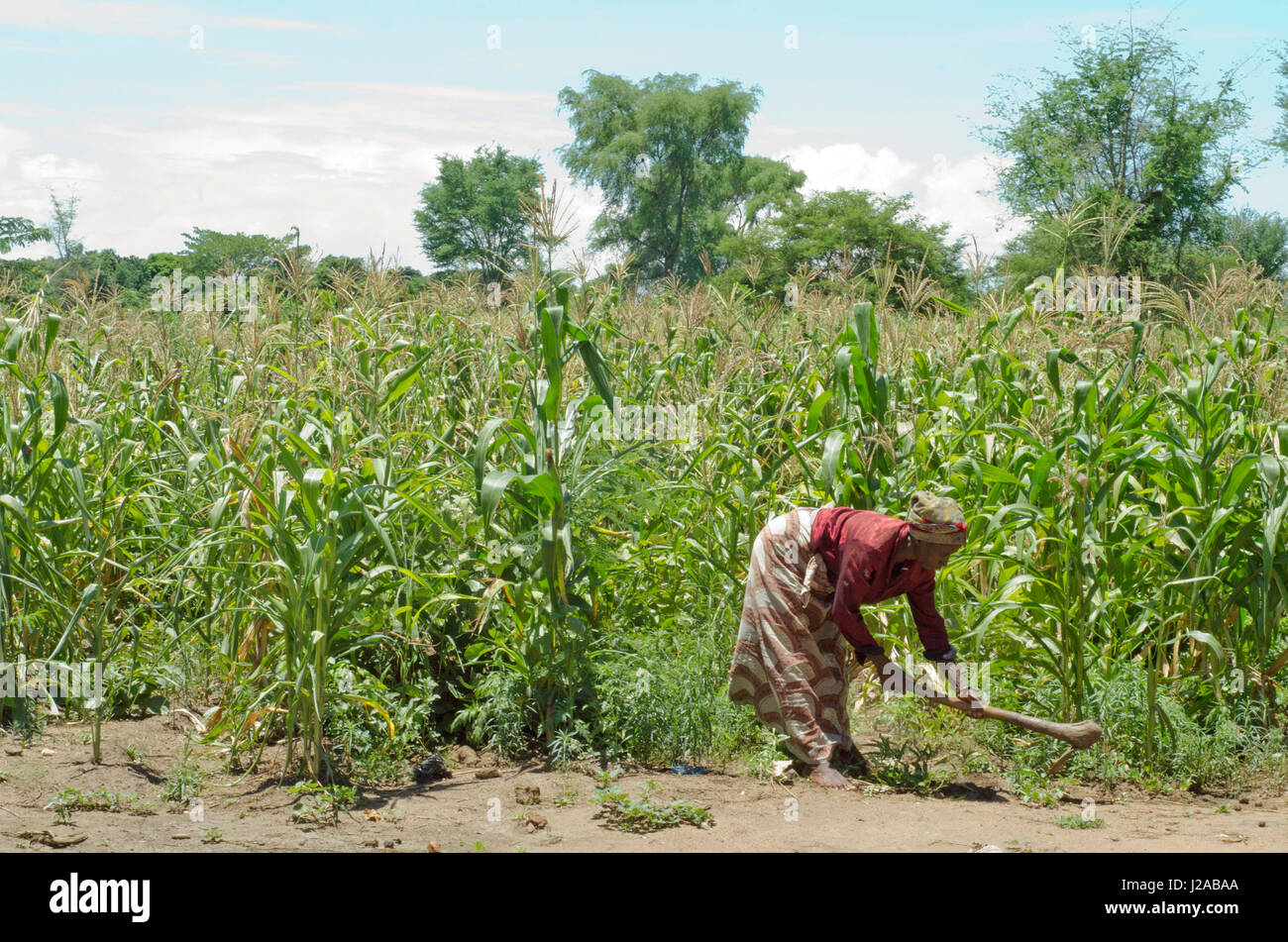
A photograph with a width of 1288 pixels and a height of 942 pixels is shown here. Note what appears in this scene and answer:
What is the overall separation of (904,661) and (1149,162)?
2686 cm

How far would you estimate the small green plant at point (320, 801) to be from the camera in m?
3.90

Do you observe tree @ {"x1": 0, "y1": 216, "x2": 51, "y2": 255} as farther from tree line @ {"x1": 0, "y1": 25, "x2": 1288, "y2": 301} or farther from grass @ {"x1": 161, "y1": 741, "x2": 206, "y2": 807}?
grass @ {"x1": 161, "y1": 741, "x2": 206, "y2": 807}

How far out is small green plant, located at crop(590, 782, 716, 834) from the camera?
3953 millimetres

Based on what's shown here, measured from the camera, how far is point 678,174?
5031 centimetres

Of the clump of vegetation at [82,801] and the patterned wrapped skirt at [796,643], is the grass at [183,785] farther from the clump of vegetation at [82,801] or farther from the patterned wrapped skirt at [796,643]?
the patterned wrapped skirt at [796,643]

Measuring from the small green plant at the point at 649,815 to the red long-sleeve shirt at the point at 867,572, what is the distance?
2.99 feet

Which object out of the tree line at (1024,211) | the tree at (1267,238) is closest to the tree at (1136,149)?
the tree line at (1024,211)

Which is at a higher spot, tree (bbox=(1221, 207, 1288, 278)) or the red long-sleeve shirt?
tree (bbox=(1221, 207, 1288, 278))

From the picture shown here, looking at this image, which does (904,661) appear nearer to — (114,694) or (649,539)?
(649,539)

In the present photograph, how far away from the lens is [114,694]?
5004 mm

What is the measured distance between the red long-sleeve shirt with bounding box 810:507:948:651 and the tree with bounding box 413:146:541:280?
42.0m

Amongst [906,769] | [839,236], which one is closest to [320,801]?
[906,769]

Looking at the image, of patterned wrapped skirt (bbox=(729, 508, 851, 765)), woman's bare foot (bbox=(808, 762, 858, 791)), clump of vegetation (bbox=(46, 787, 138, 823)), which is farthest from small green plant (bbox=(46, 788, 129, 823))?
woman's bare foot (bbox=(808, 762, 858, 791))

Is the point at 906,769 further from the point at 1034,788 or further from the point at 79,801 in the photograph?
the point at 79,801
